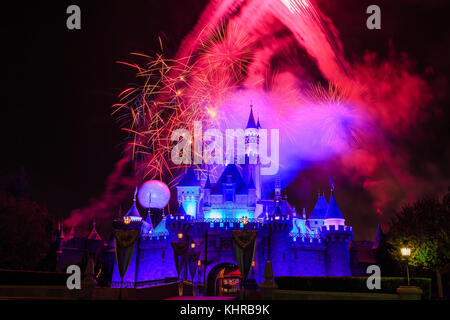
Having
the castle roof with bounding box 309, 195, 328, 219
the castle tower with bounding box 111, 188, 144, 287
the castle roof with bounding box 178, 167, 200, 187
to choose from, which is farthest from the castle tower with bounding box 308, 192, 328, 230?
the castle tower with bounding box 111, 188, 144, 287

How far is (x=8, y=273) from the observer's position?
91.9 ft

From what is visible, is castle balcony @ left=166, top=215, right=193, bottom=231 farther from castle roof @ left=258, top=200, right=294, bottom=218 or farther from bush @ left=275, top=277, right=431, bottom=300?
bush @ left=275, top=277, right=431, bottom=300

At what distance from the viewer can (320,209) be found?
58375 mm

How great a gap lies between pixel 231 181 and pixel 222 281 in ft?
43.4

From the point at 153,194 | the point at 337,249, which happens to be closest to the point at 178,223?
the point at 153,194

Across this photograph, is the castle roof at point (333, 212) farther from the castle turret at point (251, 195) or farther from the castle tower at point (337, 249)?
the castle turret at point (251, 195)

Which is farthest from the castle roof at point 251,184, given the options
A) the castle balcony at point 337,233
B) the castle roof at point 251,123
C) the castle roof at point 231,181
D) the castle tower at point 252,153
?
the castle balcony at point 337,233

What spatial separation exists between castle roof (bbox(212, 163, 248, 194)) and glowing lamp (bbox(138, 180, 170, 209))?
22.4 ft

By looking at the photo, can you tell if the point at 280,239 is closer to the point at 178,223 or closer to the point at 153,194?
the point at 178,223

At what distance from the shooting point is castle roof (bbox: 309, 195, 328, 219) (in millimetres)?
57719

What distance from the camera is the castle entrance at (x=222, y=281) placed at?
47.2 m
